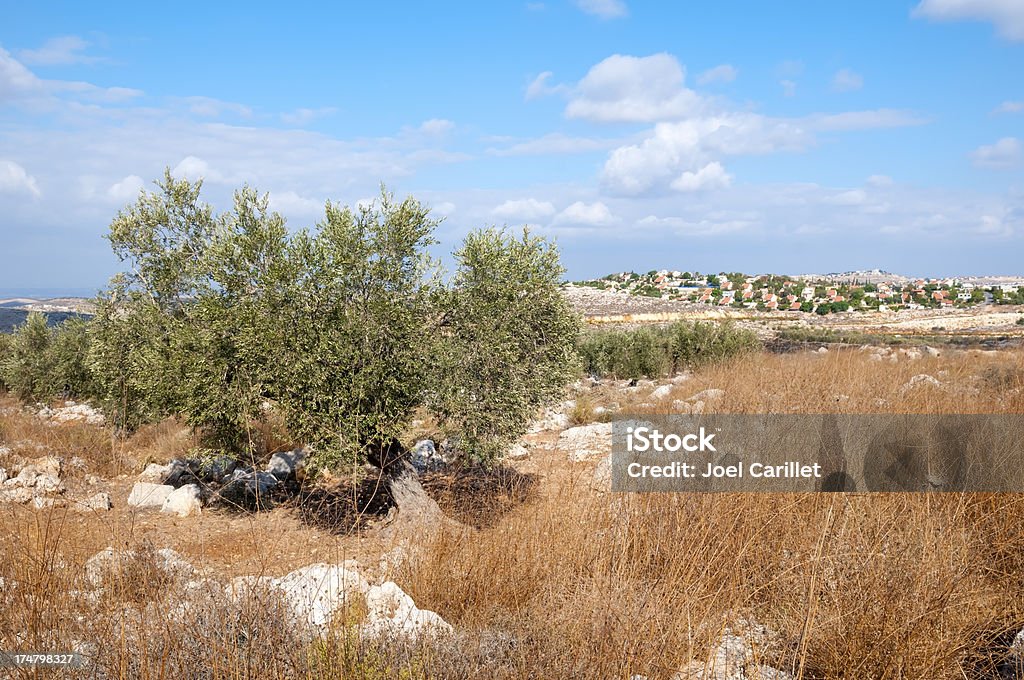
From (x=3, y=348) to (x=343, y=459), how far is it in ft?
70.2

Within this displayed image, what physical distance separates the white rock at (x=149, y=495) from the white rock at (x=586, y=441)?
24.8ft

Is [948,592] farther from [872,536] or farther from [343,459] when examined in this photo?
[343,459]

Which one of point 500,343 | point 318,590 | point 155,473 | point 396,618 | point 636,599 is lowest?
point 155,473

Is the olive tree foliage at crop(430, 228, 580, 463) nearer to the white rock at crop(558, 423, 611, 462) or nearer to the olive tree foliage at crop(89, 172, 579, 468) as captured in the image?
the olive tree foliage at crop(89, 172, 579, 468)

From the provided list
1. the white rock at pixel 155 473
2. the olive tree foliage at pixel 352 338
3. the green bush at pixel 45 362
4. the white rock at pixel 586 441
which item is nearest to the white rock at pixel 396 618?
the olive tree foliage at pixel 352 338

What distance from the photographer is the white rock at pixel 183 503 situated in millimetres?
10492

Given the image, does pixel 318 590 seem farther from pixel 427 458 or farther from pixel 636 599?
pixel 427 458

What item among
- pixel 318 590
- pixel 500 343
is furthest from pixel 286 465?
pixel 318 590

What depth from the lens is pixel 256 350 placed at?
27.8 feet

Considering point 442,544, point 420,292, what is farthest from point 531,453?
point 442,544

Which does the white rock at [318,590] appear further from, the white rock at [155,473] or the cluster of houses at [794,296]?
the cluster of houses at [794,296]

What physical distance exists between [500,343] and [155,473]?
8.73m

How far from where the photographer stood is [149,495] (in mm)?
11078

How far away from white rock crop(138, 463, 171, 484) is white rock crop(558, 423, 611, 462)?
8429 millimetres
